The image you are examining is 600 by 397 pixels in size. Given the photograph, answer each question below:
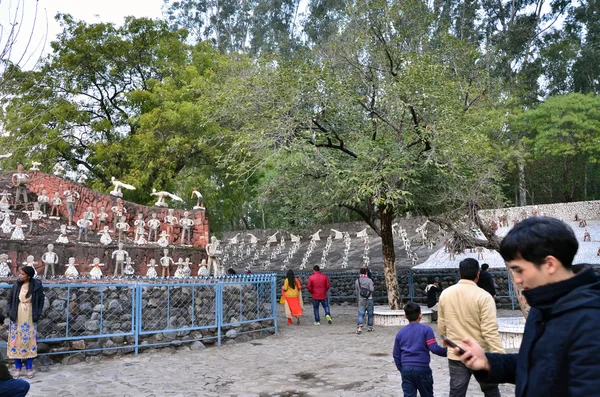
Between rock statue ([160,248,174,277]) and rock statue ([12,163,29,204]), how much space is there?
5431 mm

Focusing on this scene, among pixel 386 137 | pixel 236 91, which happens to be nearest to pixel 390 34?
pixel 386 137

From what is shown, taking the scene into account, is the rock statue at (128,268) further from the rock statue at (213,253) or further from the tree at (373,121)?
the tree at (373,121)

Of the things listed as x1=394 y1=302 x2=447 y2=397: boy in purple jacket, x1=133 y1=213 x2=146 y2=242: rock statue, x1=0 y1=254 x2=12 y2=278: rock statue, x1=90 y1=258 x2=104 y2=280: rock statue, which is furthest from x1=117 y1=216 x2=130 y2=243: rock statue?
x1=394 y1=302 x2=447 y2=397: boy in purple jacket

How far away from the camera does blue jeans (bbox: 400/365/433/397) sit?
412 cm

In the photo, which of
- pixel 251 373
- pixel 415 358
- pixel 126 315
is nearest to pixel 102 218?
pixel 126 315

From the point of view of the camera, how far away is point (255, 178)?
21359 millimetres

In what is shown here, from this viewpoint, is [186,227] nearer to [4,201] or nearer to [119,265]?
[119,265]

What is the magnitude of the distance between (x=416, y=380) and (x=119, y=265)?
1150 centimetres

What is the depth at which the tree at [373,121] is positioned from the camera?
1083 cm

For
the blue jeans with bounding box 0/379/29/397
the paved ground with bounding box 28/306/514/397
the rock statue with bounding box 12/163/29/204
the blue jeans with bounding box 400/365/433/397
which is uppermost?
the rock statue with bounding box 12/163/29/204

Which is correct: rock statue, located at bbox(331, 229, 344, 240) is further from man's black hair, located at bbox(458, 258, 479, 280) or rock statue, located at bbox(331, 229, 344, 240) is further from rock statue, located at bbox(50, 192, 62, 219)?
man's black hair, located at bbox(458, 258, 479, 280)

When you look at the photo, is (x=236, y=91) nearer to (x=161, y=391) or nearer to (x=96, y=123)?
(x=161, y=391)

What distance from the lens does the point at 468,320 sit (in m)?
3.89

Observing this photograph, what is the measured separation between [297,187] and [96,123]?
12673mm
